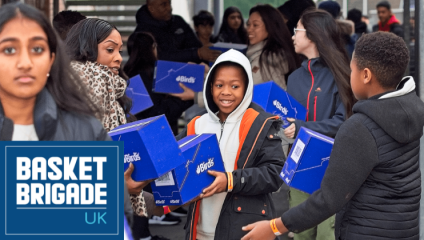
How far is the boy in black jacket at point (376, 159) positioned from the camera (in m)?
2.54

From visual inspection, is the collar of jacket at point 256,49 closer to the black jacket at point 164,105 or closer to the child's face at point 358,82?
the black jacket at point 164,105

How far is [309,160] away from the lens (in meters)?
2.95

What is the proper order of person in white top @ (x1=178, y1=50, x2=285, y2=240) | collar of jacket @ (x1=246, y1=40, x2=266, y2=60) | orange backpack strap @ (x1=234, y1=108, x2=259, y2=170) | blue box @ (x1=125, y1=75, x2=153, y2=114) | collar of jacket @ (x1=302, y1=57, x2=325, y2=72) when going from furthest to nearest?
collar of jacket @ (x1=246, y1=40, x2=266, y2=60)
blue box @ (x1=125, y1=75, x2=153, y2=114)
collar of jacket @ (x1=302, y1=57, x2=325, y2=72)
orange backpack strap @ (x1=234, y1=108, x2=259, y2=170)
person in white top @ (x1=178, y1=50, x2=285, y2=240)

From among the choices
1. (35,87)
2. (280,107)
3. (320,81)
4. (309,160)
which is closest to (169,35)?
(320,81)

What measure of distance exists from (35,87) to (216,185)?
1.38 meters

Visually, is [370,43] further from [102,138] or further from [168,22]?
[168,22]

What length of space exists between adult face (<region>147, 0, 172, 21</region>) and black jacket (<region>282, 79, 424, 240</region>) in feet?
13.3

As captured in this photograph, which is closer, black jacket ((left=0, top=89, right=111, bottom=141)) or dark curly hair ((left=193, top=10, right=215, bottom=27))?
black jacket ((left=0, top=89, right=111, bottom=141))

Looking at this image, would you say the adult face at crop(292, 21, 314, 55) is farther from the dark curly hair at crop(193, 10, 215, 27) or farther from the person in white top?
the dark curly hair at crop(193, 10, 215, 27)

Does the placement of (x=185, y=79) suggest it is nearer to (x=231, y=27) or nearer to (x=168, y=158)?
(x=168, y=158)

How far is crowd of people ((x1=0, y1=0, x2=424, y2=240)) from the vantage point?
1912mm

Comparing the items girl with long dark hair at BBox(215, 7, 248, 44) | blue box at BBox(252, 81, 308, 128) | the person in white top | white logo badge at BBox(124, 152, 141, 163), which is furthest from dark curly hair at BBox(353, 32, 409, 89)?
girl with long dark hair at BBox(215, 7, 248, 44)

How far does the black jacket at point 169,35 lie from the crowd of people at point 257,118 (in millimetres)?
2096

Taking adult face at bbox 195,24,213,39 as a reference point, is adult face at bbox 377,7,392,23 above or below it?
above
